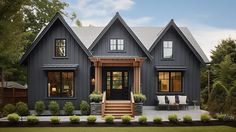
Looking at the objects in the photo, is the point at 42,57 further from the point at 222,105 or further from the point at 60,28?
the point at 222,105

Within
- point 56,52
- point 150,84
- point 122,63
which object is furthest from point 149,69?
point 56,52

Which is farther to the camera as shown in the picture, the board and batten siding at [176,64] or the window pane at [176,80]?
the window pane at [176,80]

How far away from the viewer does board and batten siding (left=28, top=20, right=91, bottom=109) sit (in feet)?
87.3

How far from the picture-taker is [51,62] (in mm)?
26812

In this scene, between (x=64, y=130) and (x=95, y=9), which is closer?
(x=64, y=130)

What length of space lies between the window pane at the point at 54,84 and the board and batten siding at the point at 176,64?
21.8 feet

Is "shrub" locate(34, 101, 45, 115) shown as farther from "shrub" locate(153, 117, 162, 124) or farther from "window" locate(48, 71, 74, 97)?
"shrub" locate(153, 117, 162, 124)

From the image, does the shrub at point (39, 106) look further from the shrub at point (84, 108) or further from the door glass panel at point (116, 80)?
the door glass panel at point (116, 80)

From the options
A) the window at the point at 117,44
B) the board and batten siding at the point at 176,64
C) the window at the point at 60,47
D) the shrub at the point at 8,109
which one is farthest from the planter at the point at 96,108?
the shrub at the point at 8,109

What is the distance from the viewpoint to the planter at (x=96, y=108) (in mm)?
24781

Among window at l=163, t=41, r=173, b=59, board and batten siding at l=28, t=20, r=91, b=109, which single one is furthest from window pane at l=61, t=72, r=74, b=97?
window at l=163, t=41, r=173, b=59

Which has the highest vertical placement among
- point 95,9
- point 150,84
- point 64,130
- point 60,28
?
point 95,9

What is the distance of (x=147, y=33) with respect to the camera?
31.3m

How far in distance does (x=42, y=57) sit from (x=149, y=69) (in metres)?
8.25
